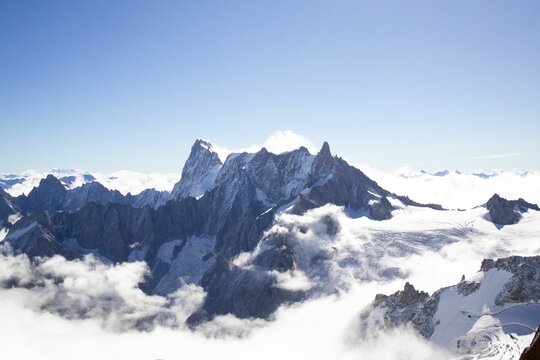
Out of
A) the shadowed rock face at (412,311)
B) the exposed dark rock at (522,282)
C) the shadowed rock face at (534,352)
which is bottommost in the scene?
the shadowed rock face at (412,311)

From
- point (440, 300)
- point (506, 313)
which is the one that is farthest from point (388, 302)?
point (506, 313)

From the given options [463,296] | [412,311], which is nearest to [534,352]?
[463,296]

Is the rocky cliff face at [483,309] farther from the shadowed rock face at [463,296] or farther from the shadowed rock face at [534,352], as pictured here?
the shadowed rock face at [534,352]

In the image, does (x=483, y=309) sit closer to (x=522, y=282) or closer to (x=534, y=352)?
(x=522, y=282)

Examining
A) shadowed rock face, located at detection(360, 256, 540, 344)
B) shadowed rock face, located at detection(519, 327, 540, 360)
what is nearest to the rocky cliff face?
shadowed rock face, located at detection(360, 256, 540, 344)

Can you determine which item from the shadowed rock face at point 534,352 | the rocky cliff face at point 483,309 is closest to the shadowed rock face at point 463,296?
the rocky cliff face at point 483,309

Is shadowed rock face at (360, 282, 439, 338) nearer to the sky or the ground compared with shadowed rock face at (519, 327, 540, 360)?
nearer to the ground

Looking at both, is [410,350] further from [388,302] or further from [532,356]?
[532,356]

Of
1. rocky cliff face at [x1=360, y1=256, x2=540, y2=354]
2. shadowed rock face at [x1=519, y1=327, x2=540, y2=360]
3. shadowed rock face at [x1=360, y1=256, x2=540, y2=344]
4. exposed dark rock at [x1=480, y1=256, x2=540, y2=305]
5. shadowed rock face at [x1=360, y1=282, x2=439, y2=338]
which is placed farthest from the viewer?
shadowed rock face at [x1=360, y1=282, x2=439, y2=338]

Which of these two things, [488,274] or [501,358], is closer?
[501,358]

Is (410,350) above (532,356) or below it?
below

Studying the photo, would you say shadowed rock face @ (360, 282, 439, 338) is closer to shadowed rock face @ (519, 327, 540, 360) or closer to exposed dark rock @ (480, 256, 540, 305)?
exposed dark rock @ (480, 256, 540, 305)
